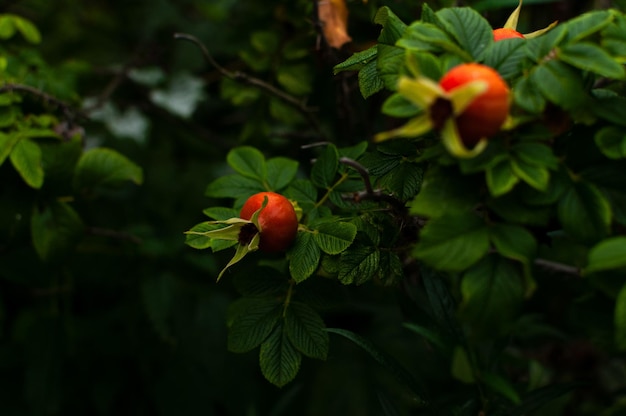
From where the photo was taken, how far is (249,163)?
957mm

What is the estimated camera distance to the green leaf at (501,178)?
1.88 ft

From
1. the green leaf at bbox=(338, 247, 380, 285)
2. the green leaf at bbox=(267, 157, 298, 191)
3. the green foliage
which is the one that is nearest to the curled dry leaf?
the green foliage

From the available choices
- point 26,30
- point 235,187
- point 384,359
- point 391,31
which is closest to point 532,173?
point 391,31

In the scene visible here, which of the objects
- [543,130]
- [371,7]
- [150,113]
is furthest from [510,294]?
[150,113]

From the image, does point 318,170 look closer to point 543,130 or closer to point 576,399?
point 543,130

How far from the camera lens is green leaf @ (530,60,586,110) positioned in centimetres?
60

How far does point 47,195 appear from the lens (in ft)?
3.63

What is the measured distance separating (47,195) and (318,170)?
546 mm

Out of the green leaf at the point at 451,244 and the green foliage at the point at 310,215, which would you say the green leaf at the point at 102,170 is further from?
the green leaf at the point at 451,244

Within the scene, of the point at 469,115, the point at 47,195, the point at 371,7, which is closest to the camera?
the point at 469,115

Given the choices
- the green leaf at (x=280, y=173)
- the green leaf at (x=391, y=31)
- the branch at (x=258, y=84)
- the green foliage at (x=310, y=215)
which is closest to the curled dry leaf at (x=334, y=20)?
the green foliage at (x=310, y=215)

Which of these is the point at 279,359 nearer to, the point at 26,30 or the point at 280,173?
the point at 280,173

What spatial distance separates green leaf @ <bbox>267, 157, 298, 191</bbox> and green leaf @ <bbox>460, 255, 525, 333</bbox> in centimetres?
39

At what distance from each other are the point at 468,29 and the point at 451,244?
0.84 feet
